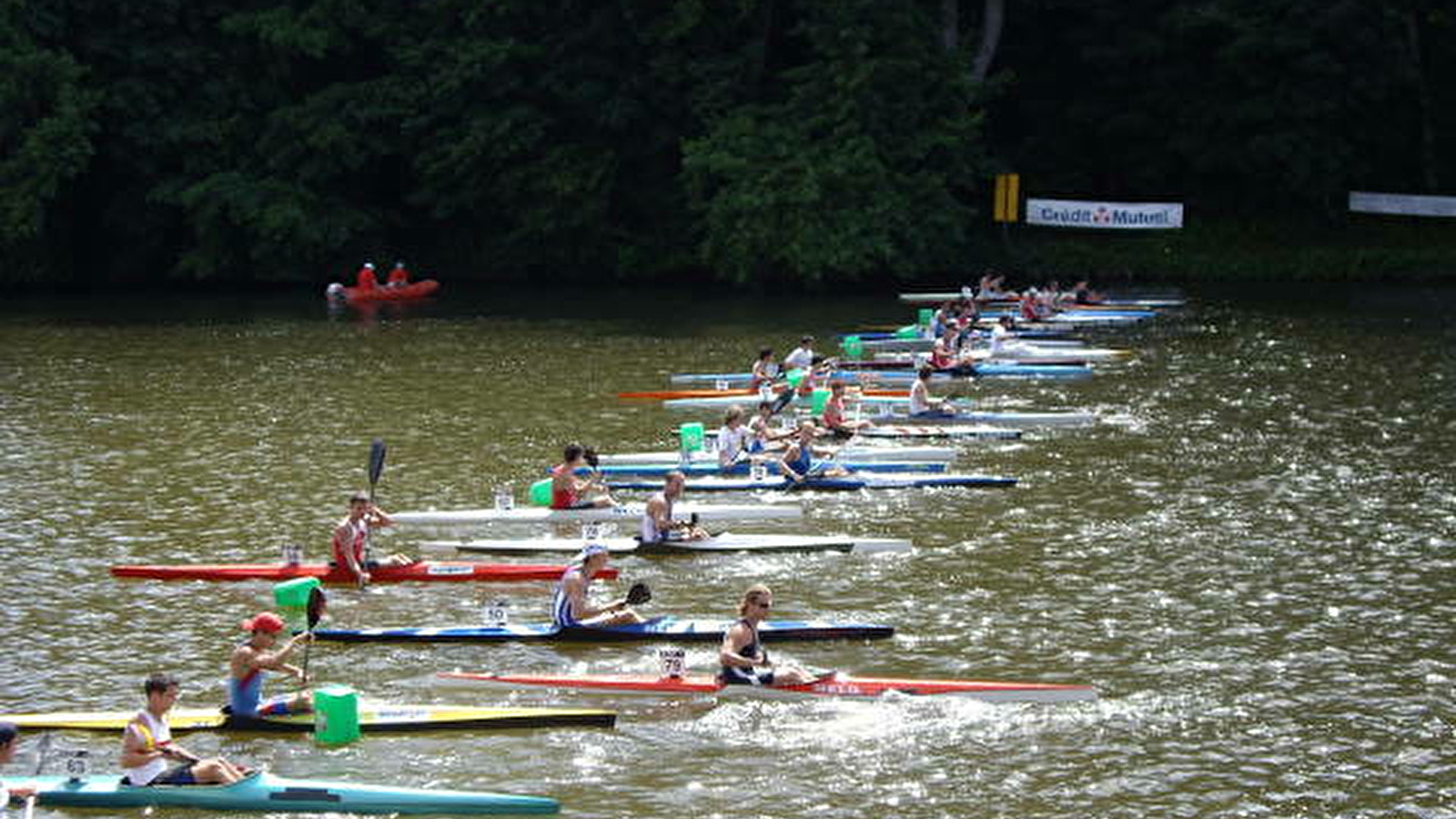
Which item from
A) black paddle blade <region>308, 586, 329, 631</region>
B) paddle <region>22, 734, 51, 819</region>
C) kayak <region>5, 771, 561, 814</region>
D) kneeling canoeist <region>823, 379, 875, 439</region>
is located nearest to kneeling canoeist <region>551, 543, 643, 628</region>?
black paddle blade <region>308, 586, 329, 631</region>

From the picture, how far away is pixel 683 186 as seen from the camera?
5250 centimetres

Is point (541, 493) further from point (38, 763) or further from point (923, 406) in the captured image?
point (38, 763)

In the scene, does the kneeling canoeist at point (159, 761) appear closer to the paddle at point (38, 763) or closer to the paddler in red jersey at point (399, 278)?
the paddle at point (38, 763)

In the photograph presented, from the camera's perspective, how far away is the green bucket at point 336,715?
602 inches

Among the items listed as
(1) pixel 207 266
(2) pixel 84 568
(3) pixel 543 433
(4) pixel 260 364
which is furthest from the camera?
(1) pixel 207 266

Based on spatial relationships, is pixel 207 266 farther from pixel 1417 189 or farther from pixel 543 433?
pixel 1417 189

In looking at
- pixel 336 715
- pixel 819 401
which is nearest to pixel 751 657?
pixel 336 715

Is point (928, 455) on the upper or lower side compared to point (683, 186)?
lower

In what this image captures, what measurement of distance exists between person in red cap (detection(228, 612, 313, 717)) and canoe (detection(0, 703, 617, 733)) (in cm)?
8

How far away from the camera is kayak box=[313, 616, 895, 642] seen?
1831 centimetres

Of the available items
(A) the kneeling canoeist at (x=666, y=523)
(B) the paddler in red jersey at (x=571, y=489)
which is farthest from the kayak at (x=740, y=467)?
(A) the kneeling canoeist at (x=666, y=523)

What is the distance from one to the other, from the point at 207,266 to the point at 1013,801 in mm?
42067

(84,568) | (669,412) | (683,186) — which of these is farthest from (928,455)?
(683,186)

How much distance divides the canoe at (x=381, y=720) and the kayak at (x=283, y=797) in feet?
4.34
